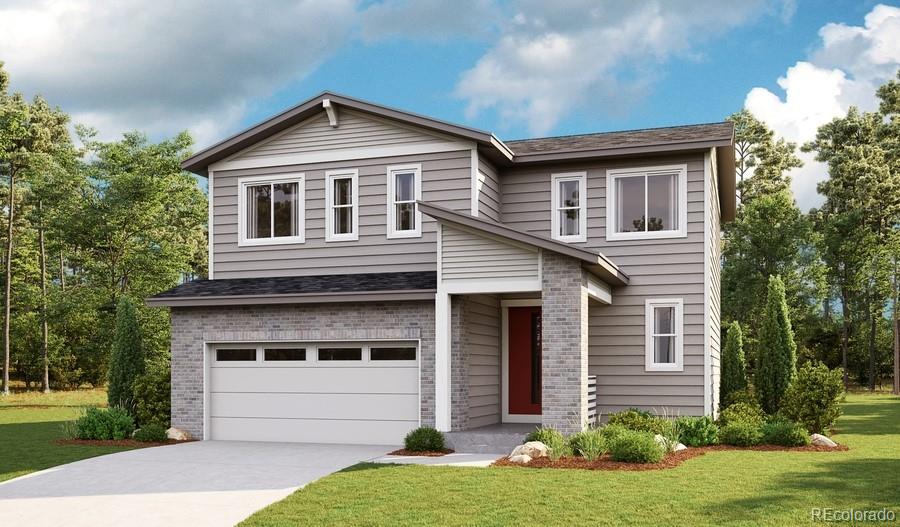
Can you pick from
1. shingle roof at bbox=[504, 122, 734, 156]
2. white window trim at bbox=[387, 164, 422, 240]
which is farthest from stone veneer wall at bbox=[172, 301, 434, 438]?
shingle roof at bbox=[504, 122, 734, 156]

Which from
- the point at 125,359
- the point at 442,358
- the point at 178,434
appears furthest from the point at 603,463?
the point at 125,359

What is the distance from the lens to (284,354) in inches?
698

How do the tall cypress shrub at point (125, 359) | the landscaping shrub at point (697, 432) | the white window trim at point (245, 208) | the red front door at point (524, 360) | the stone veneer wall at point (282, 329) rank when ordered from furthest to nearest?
the tall cypress shrub at point (125, 359) → the white window trim at point (245, 208) → the red front door at point (524, 360) → the stone veneer wall at point (282, 329) → the landscaping shrub at point (697, 432)

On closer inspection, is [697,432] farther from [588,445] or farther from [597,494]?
[597,494]

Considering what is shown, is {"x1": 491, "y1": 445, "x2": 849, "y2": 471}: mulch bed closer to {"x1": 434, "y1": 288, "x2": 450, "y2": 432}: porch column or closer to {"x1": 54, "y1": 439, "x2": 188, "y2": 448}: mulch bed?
{"x1": 434, "y1": 288, "x2": 450, "y2": 432}: porch column

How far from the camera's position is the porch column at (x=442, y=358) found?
1567 centimetres

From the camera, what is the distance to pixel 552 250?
1468 cm

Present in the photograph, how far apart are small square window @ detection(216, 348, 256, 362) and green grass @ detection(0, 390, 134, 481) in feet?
9.12

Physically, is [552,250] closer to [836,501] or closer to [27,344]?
[836,501]

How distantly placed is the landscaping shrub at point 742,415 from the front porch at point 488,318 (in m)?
2.79

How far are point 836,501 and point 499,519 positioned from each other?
3.93 metres

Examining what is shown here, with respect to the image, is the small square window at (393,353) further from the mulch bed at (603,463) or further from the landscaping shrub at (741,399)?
the landscaping shrub at (741,399)

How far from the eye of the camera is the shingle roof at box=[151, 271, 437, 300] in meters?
16.7

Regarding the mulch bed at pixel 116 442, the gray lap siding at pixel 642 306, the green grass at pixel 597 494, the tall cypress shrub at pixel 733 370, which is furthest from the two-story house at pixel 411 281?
the tall cypress shrub at pixel 733 370
